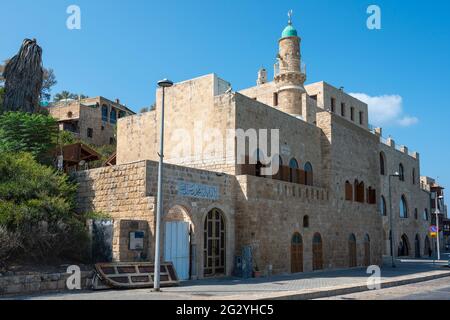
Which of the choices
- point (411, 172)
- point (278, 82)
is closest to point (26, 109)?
point (278, 82)

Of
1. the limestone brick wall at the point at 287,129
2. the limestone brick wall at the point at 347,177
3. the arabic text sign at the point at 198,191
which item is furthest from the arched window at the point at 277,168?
the arabic text sign at the point at 198,191

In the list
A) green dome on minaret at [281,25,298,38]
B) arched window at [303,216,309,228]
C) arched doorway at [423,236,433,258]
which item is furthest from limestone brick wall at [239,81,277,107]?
arched doorway at [423,236,433,258]

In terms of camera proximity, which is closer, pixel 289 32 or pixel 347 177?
pixel 347 177

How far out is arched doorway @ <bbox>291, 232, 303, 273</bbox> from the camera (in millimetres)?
19766

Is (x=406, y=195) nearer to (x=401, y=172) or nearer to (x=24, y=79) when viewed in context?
(x=401, y=172)

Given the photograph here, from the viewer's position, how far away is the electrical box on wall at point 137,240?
46.1ft

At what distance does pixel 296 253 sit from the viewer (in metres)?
20.0

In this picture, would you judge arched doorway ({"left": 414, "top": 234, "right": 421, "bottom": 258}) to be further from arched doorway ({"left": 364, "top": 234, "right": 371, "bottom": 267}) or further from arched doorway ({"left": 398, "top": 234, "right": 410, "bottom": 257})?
→ arched doorway ({"left": 364, "top": 234, "right": 371, "bottom": 267})

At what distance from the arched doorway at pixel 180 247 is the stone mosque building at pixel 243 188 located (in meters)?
0.03

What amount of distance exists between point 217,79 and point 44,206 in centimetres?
949

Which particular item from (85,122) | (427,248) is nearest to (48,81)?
(85,122)

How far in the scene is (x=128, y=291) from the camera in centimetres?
1183

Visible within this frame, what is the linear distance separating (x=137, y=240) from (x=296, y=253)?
837 centimetres

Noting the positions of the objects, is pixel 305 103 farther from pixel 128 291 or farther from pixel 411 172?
pixel 128 291
